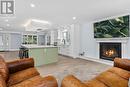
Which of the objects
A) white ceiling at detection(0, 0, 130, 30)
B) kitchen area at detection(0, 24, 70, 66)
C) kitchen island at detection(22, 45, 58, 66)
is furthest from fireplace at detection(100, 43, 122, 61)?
kitchen island at detection(22, 45, 58, 66)

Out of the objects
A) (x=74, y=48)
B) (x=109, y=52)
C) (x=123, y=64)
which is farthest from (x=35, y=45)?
(x=123, y=64)

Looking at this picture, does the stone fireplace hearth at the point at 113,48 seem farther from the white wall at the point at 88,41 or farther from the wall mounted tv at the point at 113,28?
the white wall at the point at 88,41

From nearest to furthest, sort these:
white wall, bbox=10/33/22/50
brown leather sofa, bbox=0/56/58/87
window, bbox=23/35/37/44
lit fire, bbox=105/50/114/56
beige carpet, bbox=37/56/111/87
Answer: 1. brown leather sofa, bbox=0/56/58/87
2. beige carpet, bbox=37/56/111/87
3. lit fire, bbox=105/50/114/56
4. white wall, bbox=10/33/22/50
5. window, bbox=23/35/37/44

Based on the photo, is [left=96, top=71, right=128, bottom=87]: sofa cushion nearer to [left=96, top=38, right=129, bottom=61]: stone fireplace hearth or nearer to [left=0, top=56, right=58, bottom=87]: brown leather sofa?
[left=0, top=56, right=58, bottom=87]: brown leather sofa

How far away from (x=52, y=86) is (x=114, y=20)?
196 inches

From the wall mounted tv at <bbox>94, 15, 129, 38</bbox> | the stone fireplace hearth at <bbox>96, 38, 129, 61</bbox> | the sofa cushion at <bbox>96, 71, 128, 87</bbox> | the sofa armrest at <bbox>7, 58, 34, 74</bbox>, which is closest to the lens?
the sofa cushion at <bbox>96, 71, 128, 87</bbox>

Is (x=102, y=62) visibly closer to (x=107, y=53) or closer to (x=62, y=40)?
(x=107, y=53)

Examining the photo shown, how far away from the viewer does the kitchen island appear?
16.6 ft

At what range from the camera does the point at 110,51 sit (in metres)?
5.73

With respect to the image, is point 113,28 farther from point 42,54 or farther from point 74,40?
point 42,54

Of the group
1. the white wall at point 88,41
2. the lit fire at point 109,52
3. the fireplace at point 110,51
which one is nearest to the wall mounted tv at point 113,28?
the fireplace at point 110,51

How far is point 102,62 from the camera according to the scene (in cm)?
579

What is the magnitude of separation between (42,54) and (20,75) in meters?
3.15

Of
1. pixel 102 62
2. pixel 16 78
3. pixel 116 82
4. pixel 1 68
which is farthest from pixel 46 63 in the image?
pixel 116 82
